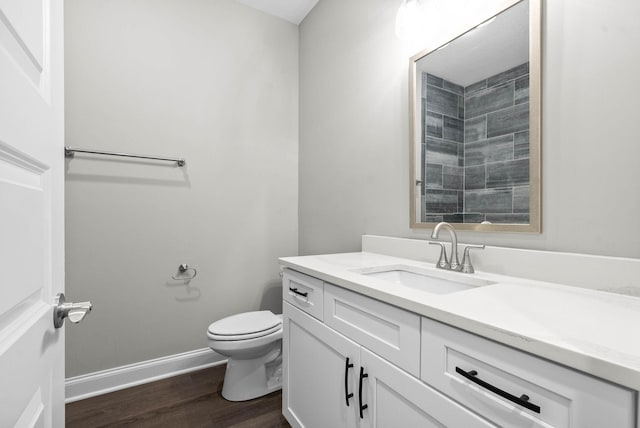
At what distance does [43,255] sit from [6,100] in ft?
1.00

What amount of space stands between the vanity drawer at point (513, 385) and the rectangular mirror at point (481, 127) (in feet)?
2.05

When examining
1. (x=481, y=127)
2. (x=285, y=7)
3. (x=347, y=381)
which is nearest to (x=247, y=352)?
(x=347, y=381)

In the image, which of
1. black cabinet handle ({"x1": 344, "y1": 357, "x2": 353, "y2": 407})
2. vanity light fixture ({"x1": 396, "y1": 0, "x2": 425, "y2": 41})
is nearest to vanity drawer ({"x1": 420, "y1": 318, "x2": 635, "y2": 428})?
black cabinet handle ({"x1": 344, "y1": 357, "x2": 353, "y2": 407})

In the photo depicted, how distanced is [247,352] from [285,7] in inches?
94.9

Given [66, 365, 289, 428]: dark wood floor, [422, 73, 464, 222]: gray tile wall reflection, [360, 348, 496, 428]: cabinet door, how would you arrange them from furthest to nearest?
[66, 365, 289, 428]: dark wood floor
[422, 73, 464, 222]: gray tile wall reflection
[360, 348, 496, 428]: cabinet door

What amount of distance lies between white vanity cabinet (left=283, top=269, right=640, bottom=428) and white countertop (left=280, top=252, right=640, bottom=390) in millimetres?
32

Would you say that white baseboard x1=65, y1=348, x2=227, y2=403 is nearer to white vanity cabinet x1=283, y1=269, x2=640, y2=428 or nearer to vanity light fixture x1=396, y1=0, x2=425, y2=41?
Result: white vanity cabinet x1=283, y1=269, x2=640, y2=428

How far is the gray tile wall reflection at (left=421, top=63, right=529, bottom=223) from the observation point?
108cm

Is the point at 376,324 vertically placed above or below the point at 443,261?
below

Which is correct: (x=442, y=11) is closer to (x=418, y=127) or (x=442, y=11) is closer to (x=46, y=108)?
(x=418, y=127)

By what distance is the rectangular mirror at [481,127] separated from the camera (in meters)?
1.05

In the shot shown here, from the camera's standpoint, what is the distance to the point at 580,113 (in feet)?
3.04

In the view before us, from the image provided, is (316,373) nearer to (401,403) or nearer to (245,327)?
(401,403)

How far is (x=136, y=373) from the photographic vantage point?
73.3 inches
